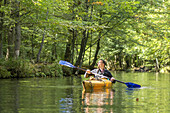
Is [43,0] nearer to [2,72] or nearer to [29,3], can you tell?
[29,3]

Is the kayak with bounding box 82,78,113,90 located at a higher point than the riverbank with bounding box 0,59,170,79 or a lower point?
lower

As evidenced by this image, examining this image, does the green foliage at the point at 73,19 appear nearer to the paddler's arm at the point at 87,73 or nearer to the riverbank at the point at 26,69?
the riverbank at the point at 26,69

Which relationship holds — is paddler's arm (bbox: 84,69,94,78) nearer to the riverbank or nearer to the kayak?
the kayak

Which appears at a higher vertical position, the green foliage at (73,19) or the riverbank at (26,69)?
the green foliage at (73,19)

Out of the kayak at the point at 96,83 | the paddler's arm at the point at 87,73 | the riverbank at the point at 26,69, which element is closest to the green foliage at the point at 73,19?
the riverbank at the point at 26,69

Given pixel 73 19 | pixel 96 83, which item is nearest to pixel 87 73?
pixel 96 83

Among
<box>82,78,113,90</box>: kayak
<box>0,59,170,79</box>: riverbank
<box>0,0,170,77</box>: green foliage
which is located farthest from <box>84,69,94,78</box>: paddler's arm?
<box>0,59,170,79</box>: riverbank

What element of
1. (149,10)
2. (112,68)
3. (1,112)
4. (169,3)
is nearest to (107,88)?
(1,112)

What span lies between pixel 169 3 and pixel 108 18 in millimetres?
8738

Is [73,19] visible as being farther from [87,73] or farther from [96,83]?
[96,83]

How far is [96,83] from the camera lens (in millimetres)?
11344

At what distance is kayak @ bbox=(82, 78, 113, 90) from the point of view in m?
11.0

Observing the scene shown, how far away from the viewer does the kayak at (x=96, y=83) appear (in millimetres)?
11039

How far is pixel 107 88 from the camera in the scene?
11844 mm
